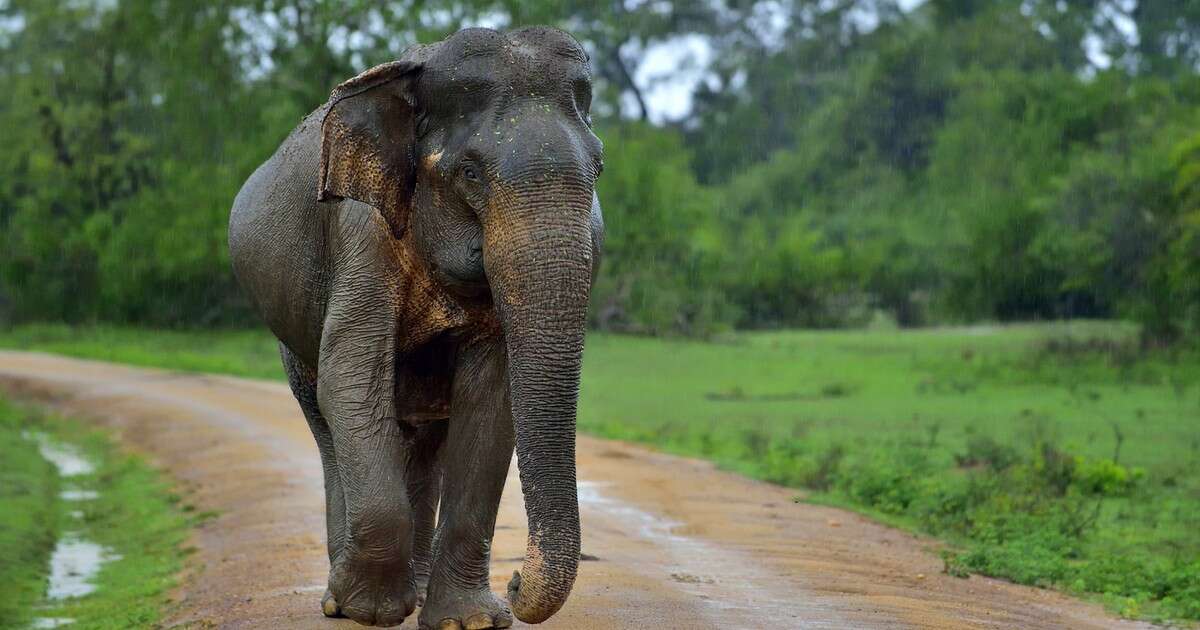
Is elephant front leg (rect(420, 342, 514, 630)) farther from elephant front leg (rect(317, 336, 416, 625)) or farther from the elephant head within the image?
the elephant head

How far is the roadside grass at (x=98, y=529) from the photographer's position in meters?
9.81

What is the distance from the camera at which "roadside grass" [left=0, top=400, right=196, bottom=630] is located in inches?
386

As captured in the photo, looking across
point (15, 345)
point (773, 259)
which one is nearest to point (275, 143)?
point (15, 345)

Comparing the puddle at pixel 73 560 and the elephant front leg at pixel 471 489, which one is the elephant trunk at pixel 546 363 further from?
the puddle at pixel 73 560

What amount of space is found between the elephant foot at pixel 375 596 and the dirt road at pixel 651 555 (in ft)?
1.74

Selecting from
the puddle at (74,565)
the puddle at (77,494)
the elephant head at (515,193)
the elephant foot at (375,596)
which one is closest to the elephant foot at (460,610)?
the elephant foot at (375,596)

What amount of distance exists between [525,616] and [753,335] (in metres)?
33.6

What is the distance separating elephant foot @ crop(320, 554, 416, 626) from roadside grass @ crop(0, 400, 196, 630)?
96.0 inches

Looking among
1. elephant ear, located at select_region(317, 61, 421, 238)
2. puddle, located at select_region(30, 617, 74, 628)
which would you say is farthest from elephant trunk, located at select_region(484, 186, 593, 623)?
puddle, located at select_region(30, 617, 74, 628)

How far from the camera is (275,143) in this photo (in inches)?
1287

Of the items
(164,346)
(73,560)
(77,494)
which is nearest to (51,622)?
(73,560)

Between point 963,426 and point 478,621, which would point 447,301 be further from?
point 963,426

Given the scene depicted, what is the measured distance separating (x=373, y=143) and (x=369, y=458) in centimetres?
121

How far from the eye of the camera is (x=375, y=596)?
6613 mm
